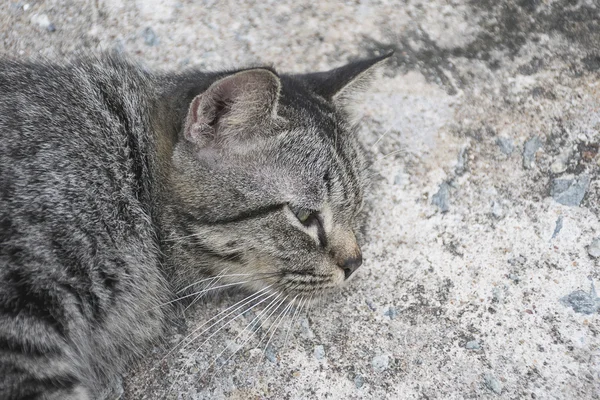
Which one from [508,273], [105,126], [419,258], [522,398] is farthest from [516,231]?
[105,126]

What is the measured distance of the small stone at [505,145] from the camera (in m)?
3.57

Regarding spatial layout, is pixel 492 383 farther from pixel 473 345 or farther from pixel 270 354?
pixel 270 354

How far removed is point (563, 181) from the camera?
136 inches

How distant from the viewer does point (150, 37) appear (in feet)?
13.0

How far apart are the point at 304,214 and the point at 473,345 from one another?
3.19ft

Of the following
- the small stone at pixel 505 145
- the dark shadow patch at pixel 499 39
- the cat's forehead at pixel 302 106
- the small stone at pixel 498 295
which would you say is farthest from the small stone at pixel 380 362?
the dark shadow patch at pixel 499 39

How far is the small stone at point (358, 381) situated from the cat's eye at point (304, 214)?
→ 712 mm

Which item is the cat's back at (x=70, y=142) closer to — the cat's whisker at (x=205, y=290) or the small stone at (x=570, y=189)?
the cat's whisker at (x=205, y=290)

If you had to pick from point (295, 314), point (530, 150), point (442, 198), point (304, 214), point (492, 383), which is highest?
point (304, 214)

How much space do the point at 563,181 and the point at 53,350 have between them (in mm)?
2594

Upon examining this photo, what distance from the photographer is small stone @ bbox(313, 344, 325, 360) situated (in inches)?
117

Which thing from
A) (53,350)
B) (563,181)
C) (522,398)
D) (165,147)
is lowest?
(522,398)

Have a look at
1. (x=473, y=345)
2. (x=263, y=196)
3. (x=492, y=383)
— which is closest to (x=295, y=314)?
(x=263, y=196)

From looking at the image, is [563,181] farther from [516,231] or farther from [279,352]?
[279,352]
